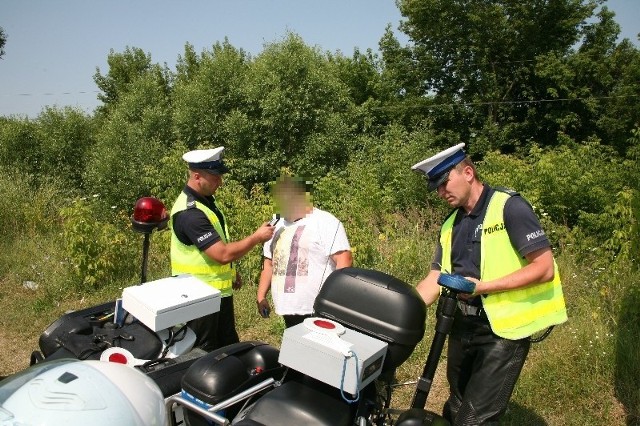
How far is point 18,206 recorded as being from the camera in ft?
31.8

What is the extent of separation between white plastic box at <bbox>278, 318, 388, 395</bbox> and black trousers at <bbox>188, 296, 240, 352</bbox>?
1433mm

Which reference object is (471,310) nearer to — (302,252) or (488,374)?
(488,374)

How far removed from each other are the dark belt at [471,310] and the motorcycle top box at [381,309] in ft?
1.27

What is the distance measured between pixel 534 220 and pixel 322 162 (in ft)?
55.6

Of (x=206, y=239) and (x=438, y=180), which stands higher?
(x=438, y=180)

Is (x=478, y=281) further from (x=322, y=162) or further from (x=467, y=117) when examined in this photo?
(x=467, y=117)

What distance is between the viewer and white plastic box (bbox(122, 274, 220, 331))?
282cm

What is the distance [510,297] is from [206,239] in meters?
1.92

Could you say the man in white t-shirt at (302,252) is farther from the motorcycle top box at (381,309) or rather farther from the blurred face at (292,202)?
the motorcycle top box at (381,309)

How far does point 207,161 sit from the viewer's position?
137 inches

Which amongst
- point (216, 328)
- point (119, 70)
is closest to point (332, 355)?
point (216, 328)

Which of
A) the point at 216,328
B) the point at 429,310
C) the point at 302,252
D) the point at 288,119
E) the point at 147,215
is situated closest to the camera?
the point at 302,252

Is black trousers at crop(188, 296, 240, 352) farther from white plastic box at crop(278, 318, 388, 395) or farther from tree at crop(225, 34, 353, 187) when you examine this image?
tree at crop(225, 34, 353, 187)

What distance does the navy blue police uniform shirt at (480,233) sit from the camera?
237 cm
